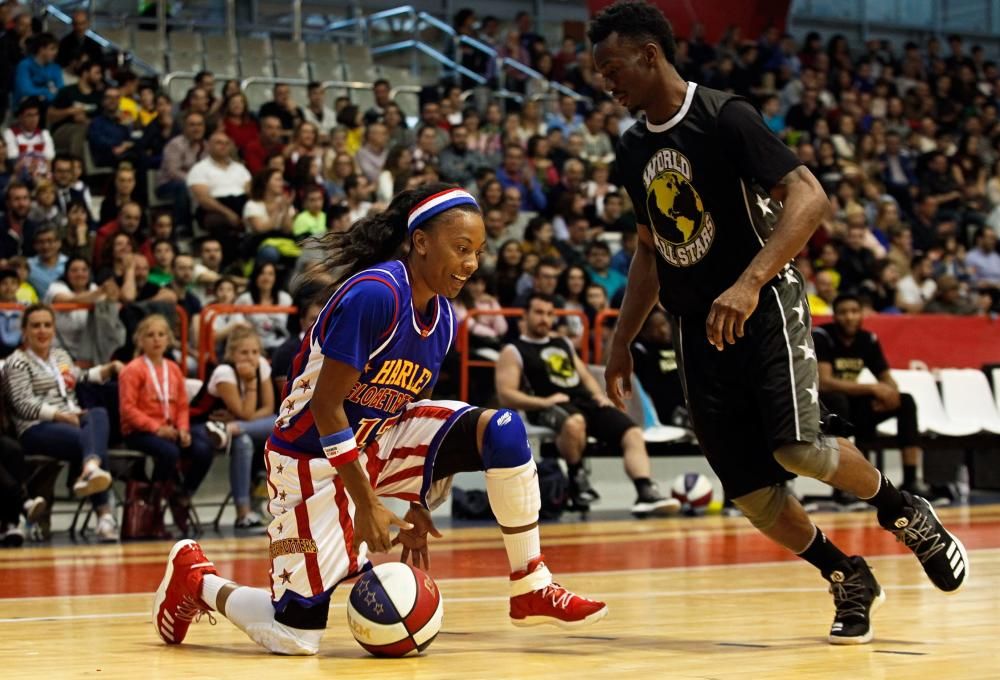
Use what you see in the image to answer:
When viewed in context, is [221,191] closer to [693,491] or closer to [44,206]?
[44,206]

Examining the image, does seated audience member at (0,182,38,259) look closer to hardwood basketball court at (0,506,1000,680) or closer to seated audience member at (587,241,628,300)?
hardwood basketball court at (0,506,1000,680)

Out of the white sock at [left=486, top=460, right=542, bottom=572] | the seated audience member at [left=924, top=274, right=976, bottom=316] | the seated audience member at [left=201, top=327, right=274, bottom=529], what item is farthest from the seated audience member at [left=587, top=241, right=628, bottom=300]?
the white sock at [left=486, top=460, right=542, bottom=572]

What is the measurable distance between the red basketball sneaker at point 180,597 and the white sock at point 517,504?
1.00 metres

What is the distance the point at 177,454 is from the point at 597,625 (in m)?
5.21

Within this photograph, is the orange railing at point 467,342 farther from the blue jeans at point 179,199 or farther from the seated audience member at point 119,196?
the seated audience member at point 119,196

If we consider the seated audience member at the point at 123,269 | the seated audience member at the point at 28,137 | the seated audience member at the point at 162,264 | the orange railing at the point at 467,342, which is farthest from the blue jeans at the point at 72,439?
the seated audience member at the point at 28,137

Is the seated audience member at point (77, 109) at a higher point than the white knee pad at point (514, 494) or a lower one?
higher

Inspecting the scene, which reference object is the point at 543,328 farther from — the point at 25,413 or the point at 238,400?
the point at 25,413

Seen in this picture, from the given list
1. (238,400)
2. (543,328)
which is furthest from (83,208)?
(543,328)

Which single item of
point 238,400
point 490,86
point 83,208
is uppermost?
point 490,86

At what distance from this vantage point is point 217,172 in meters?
13.1

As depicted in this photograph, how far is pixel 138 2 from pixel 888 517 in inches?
609

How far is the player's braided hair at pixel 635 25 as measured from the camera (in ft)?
14.9

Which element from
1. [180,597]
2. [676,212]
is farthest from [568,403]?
[180,597]
